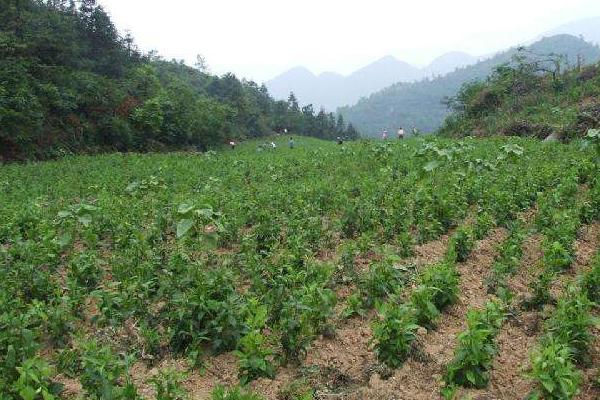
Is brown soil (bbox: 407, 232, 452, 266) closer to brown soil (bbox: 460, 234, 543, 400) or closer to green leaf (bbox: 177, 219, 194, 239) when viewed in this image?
brown soil (bbox: 460, 234, 543, 400)

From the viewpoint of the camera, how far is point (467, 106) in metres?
35.6

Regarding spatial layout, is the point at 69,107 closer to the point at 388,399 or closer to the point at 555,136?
the point at 555,136

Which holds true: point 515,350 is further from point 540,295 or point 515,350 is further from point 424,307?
point 540,295

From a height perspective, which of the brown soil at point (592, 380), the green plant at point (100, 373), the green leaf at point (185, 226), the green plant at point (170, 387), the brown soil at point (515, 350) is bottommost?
the brown soil at point (592, 380)

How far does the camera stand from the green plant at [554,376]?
147 inches

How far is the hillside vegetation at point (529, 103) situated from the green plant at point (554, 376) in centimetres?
1810

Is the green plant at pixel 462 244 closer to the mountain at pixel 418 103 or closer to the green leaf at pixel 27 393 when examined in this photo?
the green leaf at pixel 27 393

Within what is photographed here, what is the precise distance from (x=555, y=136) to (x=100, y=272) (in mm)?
19492

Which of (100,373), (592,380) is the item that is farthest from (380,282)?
(100,373)

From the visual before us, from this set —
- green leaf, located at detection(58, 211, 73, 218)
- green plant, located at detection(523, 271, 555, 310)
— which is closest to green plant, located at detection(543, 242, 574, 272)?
green plant, located at detection(523, 271, 555, 310)

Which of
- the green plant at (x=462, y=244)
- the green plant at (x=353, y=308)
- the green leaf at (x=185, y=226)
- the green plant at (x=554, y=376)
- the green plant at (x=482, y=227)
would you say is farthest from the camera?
the green plant at (x=482, y=227)

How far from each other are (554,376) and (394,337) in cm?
136

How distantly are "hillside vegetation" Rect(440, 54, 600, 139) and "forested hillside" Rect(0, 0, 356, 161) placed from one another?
19.9 meters

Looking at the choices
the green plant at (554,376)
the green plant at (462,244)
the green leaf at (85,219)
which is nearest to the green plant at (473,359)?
the green plant at (554,376)
